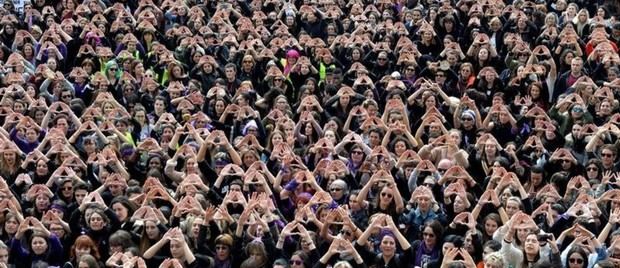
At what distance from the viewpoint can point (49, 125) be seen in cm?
1809

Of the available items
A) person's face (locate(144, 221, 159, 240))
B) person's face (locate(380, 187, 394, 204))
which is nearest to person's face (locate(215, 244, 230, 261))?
person's face (locate(144, 221, 159, 240))

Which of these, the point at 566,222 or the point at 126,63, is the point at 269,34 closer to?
the point at 126,63

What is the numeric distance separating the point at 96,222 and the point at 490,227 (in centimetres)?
359

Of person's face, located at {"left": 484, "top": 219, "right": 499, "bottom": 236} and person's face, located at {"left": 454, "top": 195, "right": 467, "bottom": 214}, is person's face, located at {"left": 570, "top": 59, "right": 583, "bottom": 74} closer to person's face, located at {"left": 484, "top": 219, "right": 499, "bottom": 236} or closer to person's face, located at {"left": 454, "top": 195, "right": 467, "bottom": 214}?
person's face, located at {"left": 454, "top": 195, "right": 467, "bottom": 214}

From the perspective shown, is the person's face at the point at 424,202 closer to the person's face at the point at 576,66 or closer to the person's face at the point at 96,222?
the person's face at the point at 96,222

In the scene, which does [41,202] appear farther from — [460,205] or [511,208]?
[511,208]

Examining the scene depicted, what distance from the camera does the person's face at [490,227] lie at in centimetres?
1444

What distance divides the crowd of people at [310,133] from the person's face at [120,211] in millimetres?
21

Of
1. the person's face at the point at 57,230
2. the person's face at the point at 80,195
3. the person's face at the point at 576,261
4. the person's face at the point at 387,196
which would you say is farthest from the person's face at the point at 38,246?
the person's face at the point at 576,261

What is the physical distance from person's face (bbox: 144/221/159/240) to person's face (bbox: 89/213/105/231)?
417 mm

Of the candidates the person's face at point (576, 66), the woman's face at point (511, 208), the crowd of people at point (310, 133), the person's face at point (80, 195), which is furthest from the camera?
the person's face at point (576, 66)

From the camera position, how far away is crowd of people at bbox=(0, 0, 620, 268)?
1430cm

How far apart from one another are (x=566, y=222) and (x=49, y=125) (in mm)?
6474

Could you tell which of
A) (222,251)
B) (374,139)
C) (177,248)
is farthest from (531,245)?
(374,139)
